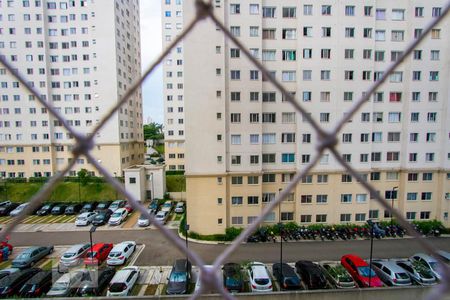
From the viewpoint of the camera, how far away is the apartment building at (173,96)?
19516 mm

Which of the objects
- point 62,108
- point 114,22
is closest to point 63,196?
point 62,108

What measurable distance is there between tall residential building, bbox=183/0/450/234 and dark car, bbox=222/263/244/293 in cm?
303

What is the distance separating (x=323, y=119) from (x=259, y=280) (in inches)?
279

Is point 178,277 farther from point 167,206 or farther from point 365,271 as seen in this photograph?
point 167,206

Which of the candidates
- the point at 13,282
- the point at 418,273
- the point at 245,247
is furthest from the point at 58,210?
the point at 418,273

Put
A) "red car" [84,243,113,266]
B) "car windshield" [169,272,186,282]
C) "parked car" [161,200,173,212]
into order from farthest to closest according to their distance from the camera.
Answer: "parked car" [161,200,173,212] < "red car" [84,243,113,266] < "car windshield" [169,272,186,282]

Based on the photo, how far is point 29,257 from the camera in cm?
734

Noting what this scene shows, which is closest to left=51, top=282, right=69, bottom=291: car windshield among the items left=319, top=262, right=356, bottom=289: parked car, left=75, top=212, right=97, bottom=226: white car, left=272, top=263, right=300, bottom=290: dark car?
left=272, top=263, right=300, bottom=290: dark car

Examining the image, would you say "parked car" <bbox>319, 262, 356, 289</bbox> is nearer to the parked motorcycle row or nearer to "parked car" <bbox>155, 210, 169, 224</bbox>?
the parked motorcycle row

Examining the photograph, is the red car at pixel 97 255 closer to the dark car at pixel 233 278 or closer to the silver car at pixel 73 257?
the silver car at pixel 73 257

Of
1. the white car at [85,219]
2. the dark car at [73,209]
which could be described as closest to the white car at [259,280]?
the white car at [85,219]

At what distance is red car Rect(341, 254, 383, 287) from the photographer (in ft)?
19.6

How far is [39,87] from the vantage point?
52.2 ft

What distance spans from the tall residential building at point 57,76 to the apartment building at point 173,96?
426cm
